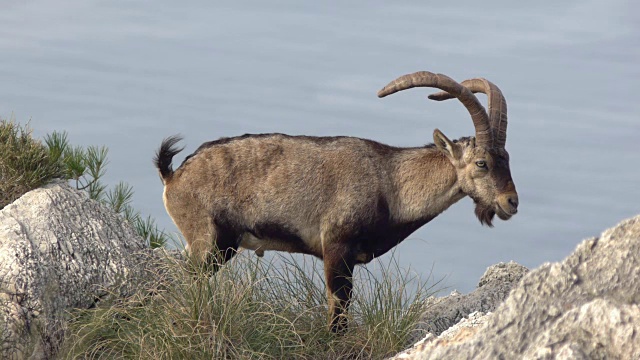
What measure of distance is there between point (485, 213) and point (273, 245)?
7.29 feet

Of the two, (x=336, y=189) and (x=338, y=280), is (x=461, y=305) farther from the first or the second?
(x=336, y=189)

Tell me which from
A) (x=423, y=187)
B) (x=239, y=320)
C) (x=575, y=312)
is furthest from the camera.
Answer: (x=423, y=187)

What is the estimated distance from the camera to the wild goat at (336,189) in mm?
9172

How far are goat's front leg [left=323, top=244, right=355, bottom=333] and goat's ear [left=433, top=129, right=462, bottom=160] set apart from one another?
57.1 inches

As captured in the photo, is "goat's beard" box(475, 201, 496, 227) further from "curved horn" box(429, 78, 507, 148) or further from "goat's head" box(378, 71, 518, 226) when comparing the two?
"curved horn" box(429, 78, 507, 148)

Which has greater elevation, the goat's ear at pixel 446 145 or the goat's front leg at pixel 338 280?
the goat's ear at pixel 446 145

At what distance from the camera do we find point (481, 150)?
922 centimetres

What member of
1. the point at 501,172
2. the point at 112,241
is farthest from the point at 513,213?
the point at 112,241

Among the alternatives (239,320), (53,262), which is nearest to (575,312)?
(239,320)

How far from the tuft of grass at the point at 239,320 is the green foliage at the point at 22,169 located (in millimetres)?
1994

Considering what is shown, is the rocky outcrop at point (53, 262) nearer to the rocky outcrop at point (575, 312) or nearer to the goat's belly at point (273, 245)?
the goat's belly at point (273, 245)

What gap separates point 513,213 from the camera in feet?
30.7

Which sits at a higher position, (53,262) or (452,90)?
(452,90)

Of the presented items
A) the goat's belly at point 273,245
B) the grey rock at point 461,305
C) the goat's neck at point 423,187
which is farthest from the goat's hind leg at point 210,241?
the grey rock at point 461,305
